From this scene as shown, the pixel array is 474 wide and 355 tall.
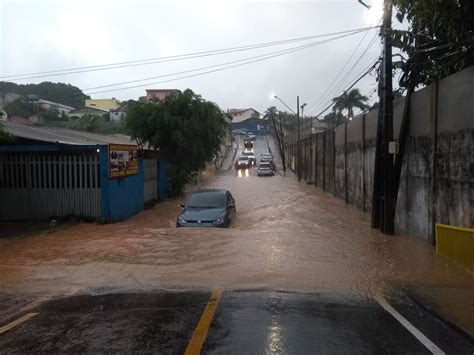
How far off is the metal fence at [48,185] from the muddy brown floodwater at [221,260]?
3.90ft

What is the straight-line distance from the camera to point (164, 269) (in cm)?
1012

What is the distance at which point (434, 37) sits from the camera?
12.3m

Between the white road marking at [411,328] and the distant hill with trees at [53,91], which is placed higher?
the distant hill with trees at [53,91]

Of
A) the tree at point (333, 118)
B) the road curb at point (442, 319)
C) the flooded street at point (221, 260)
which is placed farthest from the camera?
the tree at point (333, 118)

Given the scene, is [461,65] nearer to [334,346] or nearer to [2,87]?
[334,346]

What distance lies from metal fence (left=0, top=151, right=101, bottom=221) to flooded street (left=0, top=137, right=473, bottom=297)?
131cm

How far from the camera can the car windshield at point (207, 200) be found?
1644 centimetres

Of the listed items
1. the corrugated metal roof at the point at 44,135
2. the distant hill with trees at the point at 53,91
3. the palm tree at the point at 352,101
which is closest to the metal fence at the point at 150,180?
the corrugated metal roof at the point at 44,135

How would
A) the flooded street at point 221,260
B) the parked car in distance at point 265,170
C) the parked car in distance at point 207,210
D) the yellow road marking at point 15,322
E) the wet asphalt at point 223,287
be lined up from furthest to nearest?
the parked car in distance at point 265,170
the parked car in distance at point 207,210
the flooded street at point 221,260
the yellow road marking at point 15,322
the wet asphalt at point 223,287

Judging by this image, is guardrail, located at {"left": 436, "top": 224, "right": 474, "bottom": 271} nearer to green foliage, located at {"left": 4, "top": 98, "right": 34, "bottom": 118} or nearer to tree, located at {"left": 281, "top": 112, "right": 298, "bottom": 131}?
green foliage, located at {"left": 4, "top": 98, "right": 34, "bottom": 118}

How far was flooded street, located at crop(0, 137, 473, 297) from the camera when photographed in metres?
8.93

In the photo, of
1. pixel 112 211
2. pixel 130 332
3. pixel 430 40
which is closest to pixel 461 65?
pixel 430 40

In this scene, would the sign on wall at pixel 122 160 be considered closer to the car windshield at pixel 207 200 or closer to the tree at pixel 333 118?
the car windshield at pixel 207 200

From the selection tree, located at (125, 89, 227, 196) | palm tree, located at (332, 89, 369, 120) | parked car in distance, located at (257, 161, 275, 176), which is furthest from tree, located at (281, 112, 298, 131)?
tree, located at (125, 89, 227, 196)
